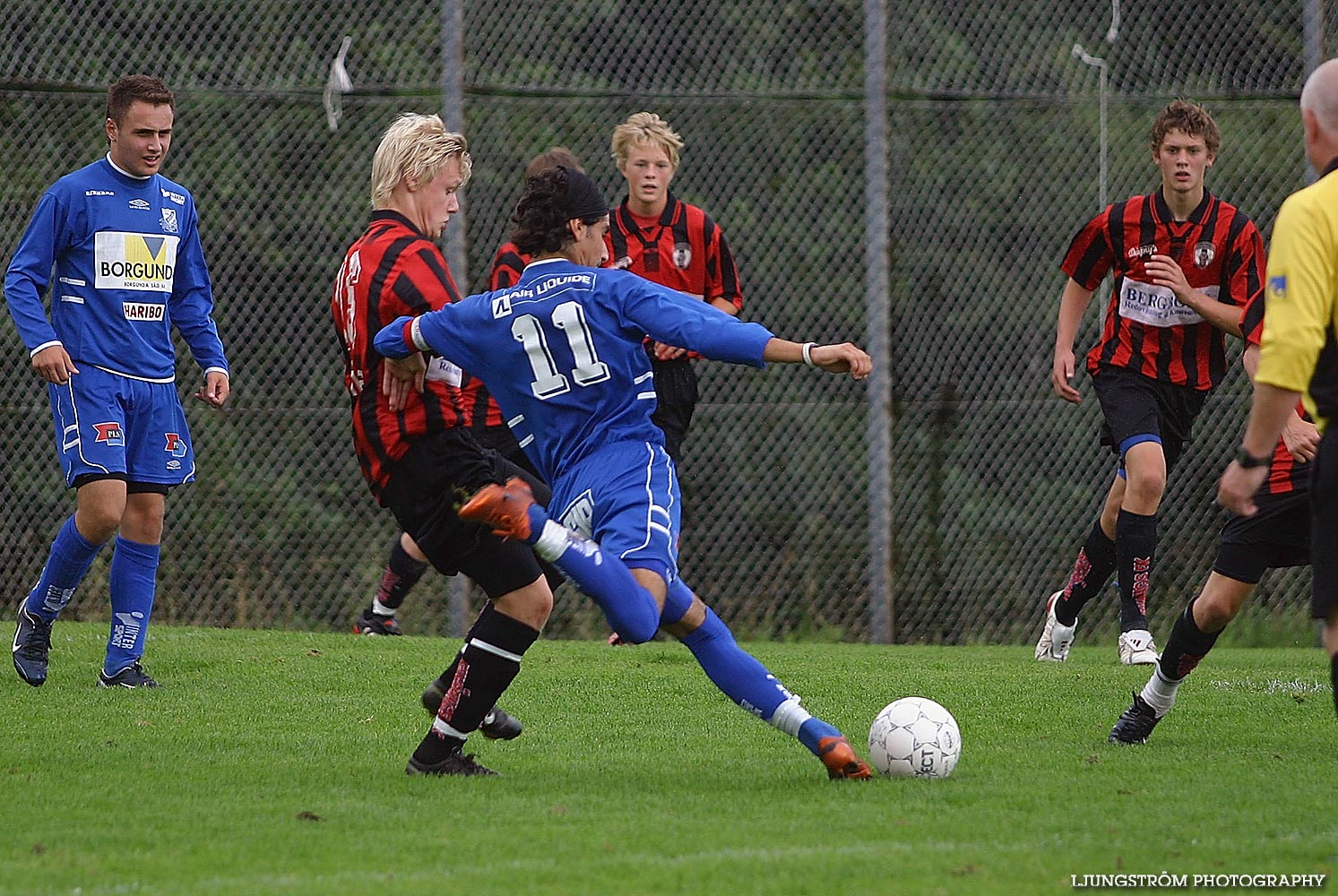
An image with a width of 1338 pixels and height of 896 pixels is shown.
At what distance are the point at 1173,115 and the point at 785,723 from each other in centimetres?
387

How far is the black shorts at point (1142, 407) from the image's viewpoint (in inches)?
278

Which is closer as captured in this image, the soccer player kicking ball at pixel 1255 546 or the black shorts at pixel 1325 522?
the black shorts at pixel 1325 522

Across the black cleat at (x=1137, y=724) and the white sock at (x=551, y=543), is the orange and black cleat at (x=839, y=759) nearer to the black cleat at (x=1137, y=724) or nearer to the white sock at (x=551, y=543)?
the white sock at (x=551, y=543)

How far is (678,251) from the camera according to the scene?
7.99m

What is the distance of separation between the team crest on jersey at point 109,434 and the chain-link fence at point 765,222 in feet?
10.7

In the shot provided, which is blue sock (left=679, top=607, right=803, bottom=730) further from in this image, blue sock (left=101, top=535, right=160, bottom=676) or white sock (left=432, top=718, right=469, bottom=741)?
blue sock (left=101, top=535, right=160, bottom=676)

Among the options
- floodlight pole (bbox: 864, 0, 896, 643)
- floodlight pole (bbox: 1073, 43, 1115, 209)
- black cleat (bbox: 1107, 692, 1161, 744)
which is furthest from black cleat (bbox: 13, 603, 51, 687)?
floodlight pole (bbox: 1073, 43, 1115, 209)

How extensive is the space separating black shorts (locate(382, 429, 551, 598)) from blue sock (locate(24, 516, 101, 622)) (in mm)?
2075

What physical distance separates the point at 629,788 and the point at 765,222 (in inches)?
228

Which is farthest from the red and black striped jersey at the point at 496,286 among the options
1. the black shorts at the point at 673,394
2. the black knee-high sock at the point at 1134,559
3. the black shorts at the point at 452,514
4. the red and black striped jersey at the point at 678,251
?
the black knee-high sock at the point at 1134,559

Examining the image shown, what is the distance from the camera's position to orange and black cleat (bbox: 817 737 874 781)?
443 centimetres

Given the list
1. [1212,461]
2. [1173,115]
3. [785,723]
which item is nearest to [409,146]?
[785,723]

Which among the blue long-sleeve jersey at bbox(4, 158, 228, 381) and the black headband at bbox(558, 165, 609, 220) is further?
the blue long-sleeve jersey at bbox(4, 158, 228, 381)

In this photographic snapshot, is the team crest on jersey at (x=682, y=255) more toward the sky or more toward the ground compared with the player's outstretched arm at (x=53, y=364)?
more toward the sky
